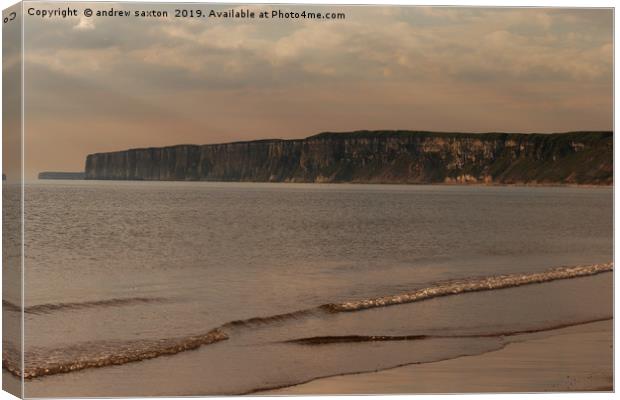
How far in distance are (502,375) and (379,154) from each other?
4.68m

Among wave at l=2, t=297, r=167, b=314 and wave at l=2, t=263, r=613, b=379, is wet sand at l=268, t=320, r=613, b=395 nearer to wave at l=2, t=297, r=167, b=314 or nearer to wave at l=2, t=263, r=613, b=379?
wave at l=2, t=263, r=613, b=379

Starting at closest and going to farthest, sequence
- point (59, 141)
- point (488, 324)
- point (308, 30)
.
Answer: point (308, 30)
point (59, 141)
point (488, 324)

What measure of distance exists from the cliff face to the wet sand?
196 cm

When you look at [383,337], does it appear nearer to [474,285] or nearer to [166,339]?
[166,339]

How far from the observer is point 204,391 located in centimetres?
850

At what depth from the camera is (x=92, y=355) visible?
31.1ft

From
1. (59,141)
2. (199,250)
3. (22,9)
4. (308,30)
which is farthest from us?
(199,250)

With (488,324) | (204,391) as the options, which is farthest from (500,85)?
(204,391)

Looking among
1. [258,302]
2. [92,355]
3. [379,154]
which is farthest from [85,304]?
[379,154]

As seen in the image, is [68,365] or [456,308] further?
[456,308]

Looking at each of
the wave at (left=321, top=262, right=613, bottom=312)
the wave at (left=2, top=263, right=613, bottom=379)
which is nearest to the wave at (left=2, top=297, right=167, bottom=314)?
the wave at (left=2, top=263, right=613, bottom=379)

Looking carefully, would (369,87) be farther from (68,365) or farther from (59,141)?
(68,365)

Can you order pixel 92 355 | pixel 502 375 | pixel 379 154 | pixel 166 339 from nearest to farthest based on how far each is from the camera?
pixel 502 375
pixel 92 355
pixel 166 339
pixel 379 154

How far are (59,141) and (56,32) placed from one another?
1.85 m
